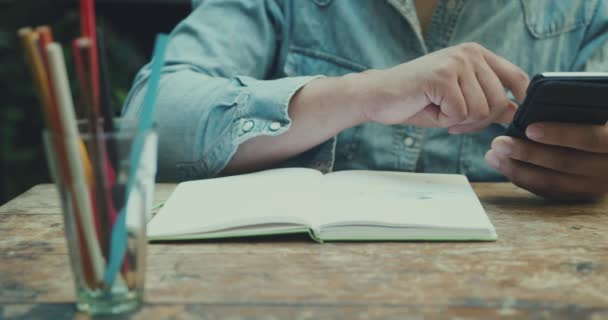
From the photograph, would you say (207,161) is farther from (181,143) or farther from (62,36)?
(62,36)

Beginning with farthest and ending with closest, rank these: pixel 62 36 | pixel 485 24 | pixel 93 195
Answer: pixel 62 36
pixel 485 24
pixel 93 195

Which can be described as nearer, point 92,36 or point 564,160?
point 92,36

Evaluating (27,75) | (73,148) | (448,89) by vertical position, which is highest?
(73,148)

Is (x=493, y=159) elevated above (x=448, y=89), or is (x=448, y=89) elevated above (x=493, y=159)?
(x=448, y=89)

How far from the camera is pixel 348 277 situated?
71 cm

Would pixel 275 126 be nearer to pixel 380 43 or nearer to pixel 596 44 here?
pixel 380 43

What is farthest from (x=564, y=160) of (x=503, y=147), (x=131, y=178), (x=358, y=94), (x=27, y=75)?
(x=27, y=75)

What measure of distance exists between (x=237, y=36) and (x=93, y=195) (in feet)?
2.79

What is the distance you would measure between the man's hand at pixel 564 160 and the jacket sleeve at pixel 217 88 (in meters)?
0.35

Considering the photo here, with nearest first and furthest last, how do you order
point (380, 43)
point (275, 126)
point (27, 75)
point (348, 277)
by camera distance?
point (348, 277), point (275, 126), point (380, 43), point (27, 75)

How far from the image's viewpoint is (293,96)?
3.82 ft

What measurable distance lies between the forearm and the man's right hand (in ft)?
0.08

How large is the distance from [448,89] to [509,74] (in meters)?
0.12

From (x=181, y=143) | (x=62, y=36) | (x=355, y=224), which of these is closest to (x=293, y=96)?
(x=181, y=143)
